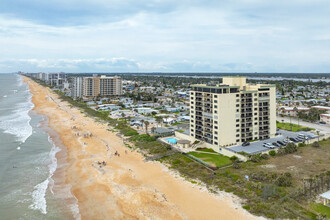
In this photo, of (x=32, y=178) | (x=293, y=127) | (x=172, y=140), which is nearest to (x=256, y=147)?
(x=172, y=140)

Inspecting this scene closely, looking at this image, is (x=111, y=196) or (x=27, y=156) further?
(x=27, y=156)

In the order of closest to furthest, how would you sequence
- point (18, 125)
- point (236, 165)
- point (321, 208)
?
point (321, 208), point (236, 165), point (18, 125)

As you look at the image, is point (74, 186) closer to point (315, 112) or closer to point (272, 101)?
point (272, 101)

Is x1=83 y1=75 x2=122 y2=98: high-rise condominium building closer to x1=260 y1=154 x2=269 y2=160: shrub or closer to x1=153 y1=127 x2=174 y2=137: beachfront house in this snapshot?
x1=153 y1=127 x2=174 y2=137: beachfront house

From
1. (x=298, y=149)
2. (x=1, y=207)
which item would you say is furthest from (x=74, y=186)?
(x=298, y=149)

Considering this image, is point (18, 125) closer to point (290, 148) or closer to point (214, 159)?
point (214, 159)

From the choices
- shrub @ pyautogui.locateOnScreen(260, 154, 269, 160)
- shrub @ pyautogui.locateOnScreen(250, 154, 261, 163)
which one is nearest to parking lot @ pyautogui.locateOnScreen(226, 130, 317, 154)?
shrub @ pyautogui.locateOnScreen(260, 154, 269, 160)
